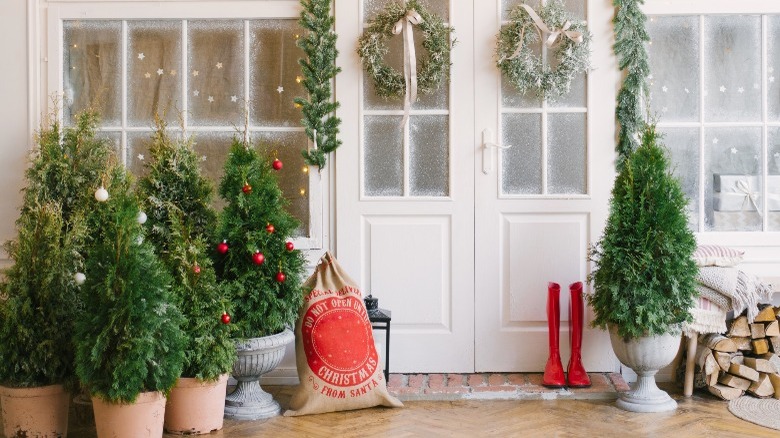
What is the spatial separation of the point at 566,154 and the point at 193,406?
2.27m

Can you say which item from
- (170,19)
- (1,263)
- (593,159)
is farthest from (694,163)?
(1,263)

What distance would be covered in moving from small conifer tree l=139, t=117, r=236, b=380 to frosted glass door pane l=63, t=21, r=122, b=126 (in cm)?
61

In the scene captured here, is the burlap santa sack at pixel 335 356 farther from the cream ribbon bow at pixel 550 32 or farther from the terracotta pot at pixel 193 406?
the cream ribbon bow at pixel 550 32

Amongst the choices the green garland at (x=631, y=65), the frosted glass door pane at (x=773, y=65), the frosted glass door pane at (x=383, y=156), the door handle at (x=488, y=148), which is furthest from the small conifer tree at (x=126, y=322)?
the frosted glass door pane at (x=773, y=65)

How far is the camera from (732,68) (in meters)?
4.70

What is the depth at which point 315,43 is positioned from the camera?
4.52 meters

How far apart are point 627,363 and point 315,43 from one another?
2185mm

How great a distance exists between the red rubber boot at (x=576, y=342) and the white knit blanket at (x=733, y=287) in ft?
1.88

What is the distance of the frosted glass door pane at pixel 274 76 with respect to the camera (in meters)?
4.66

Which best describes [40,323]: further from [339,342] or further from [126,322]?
[339,342]

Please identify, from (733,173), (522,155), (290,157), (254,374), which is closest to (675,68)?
(733,173)

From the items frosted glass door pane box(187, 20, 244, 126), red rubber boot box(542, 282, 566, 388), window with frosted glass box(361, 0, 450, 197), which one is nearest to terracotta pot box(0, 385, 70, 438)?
frosted glass door pane box(187, 20, 244, 126)

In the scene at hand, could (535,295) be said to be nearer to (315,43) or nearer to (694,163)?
(694,163)

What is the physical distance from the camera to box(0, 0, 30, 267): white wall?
4.60 m
